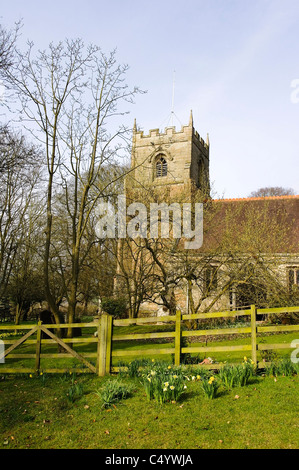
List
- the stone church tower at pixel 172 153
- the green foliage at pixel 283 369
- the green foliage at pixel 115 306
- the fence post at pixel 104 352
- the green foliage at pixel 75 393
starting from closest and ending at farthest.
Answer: the green foliage at pixel 75 393 → the green foliage at pixel 283 369 → the fence post at pixel 104 352 → the green foliage at pixel 115 306 → the stone church tower at pixel 172 153

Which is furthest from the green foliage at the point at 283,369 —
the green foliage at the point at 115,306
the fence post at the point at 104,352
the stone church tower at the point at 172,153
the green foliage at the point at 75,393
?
the stone church tower at the point at 172,153

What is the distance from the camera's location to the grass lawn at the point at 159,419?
4918 mm

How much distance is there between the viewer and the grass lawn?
4918mm

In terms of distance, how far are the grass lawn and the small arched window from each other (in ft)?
81.5

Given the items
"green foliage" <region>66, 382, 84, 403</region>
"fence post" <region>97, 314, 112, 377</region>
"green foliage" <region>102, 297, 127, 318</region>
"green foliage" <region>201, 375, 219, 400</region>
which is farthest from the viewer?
"green foliage" <region>102, 297, 127, 318</region>

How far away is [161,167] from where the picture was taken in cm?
3114

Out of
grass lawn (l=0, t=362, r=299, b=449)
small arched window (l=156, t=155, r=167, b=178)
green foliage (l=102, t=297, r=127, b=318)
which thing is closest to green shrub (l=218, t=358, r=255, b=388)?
grass lawn (l=0, t=362, r=299, b=449)

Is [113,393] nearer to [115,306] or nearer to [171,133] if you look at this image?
[115,306]

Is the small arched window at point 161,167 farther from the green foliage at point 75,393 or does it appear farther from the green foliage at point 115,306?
the green foliage at point 75,393

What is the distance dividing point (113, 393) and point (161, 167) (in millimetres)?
26129

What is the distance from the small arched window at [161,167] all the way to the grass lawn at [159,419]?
81.5 ft

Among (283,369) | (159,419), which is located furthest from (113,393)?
(283,369)

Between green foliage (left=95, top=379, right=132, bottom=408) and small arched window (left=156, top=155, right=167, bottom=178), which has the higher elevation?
small arched window (left=156, top=155, right=167, bottom=178)

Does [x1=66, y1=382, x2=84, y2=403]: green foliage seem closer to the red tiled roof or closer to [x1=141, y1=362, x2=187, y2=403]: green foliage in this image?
[x1=141, y1=362, x2=187, y2=403]: green foliage
